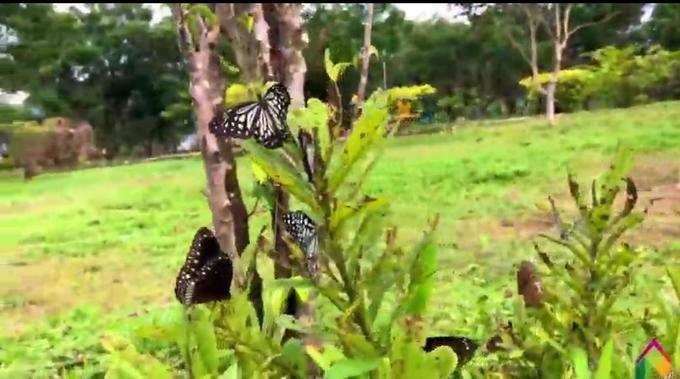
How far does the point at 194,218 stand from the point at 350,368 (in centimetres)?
610

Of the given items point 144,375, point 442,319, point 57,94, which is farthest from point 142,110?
point 144,375

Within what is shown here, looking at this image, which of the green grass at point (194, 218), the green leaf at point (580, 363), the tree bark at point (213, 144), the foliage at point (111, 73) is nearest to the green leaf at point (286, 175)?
the green leaf at point (580, 363)

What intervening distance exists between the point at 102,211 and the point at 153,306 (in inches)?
143

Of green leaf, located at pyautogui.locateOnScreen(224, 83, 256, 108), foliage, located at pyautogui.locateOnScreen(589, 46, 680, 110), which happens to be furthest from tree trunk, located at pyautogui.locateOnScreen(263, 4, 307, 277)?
foliage, located at pyautogui.locateOnScreen(589, 46, 680, 110)

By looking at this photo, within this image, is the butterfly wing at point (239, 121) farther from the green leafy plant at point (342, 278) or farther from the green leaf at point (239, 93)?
the green leaf at point (239, 93)

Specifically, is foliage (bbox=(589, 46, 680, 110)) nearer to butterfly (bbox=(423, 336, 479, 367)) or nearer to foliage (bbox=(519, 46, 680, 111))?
foliage (bbox=(519, 46, 680, 111))

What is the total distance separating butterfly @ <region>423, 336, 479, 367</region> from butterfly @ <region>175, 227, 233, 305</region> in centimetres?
18

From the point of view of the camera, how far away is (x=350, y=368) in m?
0.69

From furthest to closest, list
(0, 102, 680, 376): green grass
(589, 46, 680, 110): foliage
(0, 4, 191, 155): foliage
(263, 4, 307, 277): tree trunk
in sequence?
(0, 4, 191, 155): foliage
(589, 46, 680, 110): foliage
(0, 102, 680, 376): green grass
(263, 4, 307, 277): tree trunk

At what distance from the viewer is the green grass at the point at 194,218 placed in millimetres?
4051

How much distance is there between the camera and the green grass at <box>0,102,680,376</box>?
4.05 metres

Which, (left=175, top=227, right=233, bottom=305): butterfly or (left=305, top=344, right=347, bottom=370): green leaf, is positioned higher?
(left=175, top=227, right=233, bottom=305): butterfly

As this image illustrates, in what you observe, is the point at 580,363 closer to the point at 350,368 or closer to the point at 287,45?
the point at 350,368

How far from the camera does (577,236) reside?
903 millimetres
